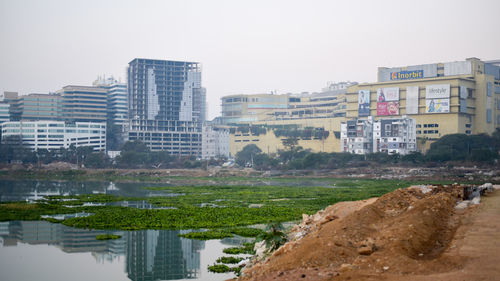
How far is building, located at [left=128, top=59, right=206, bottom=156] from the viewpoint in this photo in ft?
529

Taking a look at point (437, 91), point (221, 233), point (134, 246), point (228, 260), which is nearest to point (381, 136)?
point (437, 91)

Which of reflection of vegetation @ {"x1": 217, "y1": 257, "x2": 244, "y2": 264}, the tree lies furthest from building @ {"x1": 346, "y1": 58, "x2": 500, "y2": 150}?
reflection of vegetation @ {"x1": 217, "y1": 257, "x2": 244, "y2": 264}

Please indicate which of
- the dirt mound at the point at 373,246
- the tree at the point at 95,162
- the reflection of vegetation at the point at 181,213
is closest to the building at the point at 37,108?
the tree at the point at 95,162

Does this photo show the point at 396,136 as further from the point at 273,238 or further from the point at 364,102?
the point at 273,238

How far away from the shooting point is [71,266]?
81.0 ft

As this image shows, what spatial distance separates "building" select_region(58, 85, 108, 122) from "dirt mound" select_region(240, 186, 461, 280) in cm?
15891

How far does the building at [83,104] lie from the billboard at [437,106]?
10124 centimetres

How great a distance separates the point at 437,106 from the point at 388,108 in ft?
38.0

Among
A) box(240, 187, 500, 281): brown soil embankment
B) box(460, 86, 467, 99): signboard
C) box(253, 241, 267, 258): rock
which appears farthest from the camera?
box(460, 86, 467, 99): signboard

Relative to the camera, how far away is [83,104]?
171 meters

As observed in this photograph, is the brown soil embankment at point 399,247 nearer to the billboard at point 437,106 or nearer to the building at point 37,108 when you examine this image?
the billboard at point 437,106

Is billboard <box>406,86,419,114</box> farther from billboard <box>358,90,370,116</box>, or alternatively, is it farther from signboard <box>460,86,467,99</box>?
billboard <box>358,90,370,116</box>

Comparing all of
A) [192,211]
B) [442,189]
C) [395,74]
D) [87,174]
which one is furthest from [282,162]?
[442,189]

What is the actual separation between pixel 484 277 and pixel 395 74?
119278 millimetres
